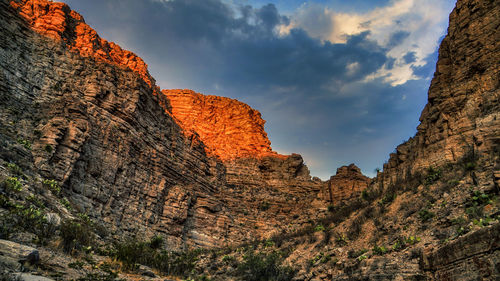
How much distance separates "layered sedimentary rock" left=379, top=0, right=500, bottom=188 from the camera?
716 inches

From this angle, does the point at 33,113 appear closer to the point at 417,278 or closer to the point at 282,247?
the point at 282,247

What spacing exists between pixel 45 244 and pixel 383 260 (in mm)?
13437

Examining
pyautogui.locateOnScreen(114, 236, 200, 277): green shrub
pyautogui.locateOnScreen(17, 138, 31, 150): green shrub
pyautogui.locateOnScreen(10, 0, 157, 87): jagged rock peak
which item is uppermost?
pyautogui.locateOnScreen(10, 0, 157, 87): jagged rock peak

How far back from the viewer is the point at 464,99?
20.8 m

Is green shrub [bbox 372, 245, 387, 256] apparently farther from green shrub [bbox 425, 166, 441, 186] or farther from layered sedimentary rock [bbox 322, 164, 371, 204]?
layered sedimentary rock [bbox 322, 164, 371, 204]

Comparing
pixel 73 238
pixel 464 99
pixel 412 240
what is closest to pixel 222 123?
pixel 464 99

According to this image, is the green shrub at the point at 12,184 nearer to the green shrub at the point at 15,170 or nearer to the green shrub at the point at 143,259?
the green shrub at the point at 15,170

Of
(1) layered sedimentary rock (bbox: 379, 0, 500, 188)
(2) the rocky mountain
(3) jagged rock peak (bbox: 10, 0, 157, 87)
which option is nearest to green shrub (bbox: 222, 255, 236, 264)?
(2) the rocky mountain

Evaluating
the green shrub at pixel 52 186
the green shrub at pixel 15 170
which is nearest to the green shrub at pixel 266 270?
the green shrub at pixel 52 186

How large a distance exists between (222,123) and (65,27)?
3214 cm

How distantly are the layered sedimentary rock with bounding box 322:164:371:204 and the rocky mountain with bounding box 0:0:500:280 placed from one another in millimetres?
301

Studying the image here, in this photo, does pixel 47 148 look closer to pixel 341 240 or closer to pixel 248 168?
pixel 341 240

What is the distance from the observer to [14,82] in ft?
91.2

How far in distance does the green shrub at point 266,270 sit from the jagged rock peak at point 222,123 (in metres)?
33.1
